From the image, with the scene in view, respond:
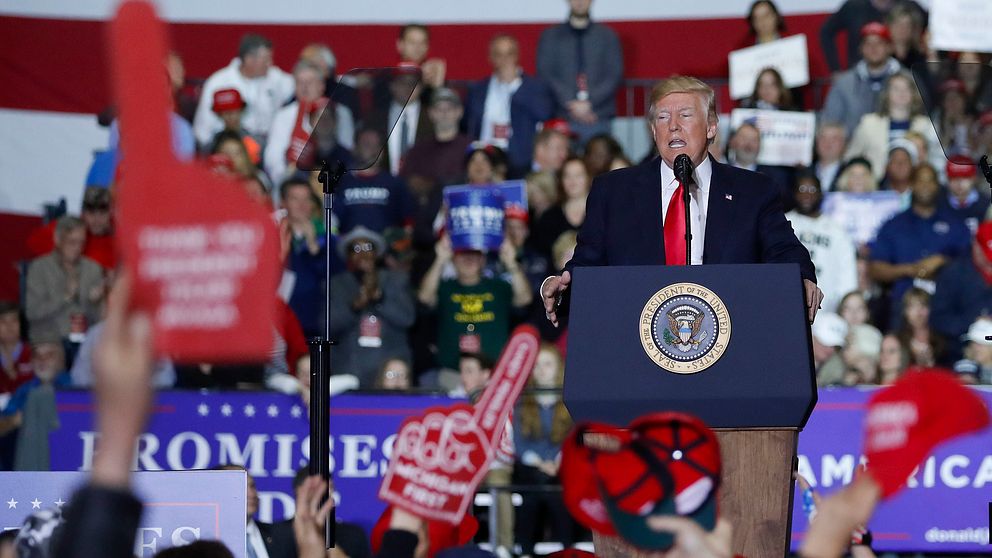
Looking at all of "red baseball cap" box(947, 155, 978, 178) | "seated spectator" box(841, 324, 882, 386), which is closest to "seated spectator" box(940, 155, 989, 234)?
"red baseball cap" box(947, 155, 978, 178)

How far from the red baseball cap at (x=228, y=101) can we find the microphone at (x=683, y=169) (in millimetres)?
6146

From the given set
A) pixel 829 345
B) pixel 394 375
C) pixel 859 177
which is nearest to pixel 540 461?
pixel 394 375

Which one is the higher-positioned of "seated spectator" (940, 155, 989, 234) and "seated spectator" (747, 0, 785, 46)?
"seated spectator" (747, 0, 785, 46)

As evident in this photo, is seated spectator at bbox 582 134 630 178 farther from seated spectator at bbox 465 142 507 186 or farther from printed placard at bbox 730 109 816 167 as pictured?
printed placard at bbox 730 109 816 167

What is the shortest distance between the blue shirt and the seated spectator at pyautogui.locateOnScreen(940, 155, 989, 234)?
7 cm

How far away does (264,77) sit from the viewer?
987cm

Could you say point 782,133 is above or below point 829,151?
above

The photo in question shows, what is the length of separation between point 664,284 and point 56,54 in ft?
29.3

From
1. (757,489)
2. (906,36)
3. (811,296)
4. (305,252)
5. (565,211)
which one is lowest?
(757,489)

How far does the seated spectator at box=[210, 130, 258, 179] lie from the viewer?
8.80m

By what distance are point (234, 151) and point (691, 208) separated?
5327 millimetres

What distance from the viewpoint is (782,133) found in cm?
931

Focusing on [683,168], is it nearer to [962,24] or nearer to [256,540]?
[256,540]

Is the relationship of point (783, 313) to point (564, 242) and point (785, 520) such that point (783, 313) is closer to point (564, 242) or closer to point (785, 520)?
point (785, 520)
